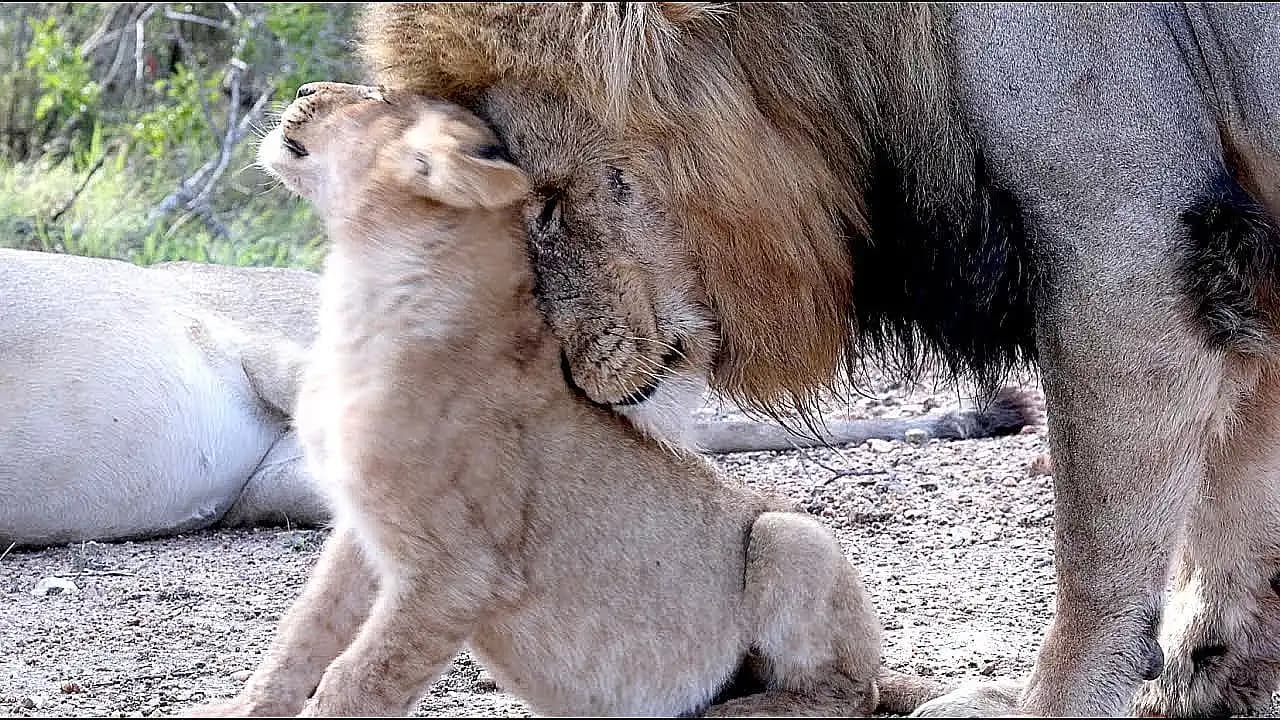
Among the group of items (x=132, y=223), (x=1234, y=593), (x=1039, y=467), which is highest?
(x=1234, y=593)

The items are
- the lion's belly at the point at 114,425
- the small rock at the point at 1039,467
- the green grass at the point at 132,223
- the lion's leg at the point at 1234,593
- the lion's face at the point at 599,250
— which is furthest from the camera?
the green grass at the point at 132,223

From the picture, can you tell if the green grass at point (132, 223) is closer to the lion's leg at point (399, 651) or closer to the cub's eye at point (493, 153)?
the cub's eye at point (493, 153)

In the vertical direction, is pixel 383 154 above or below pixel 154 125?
above

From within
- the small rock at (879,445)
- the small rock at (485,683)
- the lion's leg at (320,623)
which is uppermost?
the lion's leg at (320,623)

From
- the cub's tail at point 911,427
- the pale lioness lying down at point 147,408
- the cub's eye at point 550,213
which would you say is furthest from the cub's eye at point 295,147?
the cub's tail at point 911,427

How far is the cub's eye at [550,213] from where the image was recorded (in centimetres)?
320

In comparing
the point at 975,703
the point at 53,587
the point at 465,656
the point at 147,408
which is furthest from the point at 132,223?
the point at 975,703

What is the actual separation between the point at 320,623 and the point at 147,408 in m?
2.36

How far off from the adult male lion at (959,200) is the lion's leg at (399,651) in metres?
0.56

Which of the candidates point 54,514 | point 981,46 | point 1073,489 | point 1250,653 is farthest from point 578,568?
point 54,514

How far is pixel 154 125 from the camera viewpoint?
9.15m

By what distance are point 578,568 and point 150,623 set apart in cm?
163

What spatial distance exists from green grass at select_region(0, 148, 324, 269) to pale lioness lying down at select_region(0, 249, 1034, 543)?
7.15ft

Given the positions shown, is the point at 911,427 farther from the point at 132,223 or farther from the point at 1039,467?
the point at 132,223
